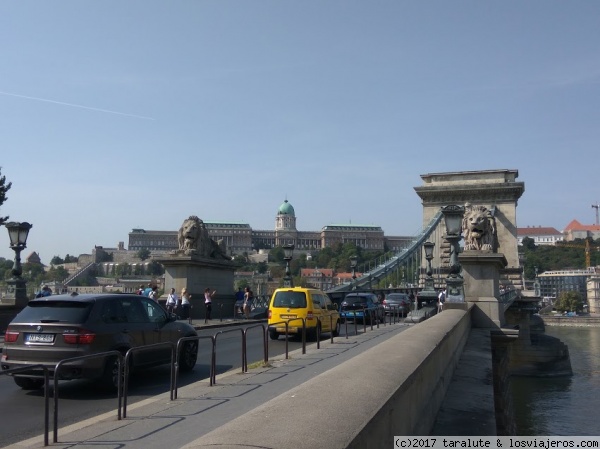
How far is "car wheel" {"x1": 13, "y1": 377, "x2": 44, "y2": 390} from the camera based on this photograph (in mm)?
9922

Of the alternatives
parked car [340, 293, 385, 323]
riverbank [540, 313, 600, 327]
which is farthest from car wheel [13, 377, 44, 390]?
riverbank [540, 313, 600, 327]

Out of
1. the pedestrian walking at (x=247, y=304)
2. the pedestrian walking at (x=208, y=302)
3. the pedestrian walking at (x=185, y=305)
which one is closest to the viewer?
the pedestrian walking at (x=185, y=305)

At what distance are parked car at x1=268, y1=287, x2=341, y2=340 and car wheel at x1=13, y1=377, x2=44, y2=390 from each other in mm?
8902

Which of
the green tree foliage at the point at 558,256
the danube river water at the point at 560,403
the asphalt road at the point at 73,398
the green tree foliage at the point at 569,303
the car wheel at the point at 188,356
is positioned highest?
the green tree foliage at the point at 558,256

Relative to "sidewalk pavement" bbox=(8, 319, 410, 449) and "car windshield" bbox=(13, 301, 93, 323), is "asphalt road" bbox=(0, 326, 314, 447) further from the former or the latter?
"car windshield" bbox=(13, 301, 93, 323)

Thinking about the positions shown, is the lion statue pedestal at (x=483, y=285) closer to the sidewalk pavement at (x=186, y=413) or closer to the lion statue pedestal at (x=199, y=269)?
the sidewalk pavement at (x=186, y=413)

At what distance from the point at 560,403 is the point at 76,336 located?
26905 mm

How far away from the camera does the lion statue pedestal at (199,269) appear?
26.0m

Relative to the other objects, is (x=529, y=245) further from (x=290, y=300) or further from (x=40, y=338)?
(x=40, y=338)

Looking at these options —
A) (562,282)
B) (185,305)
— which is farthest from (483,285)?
(562,282)

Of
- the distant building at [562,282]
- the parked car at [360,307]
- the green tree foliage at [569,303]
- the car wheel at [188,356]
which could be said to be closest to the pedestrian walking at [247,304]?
the parked car at [360,307]

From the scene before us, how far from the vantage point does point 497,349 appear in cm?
1739

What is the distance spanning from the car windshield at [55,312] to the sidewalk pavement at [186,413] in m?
1.74

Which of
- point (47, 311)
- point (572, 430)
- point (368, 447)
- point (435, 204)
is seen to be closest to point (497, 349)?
point (572, 430)
